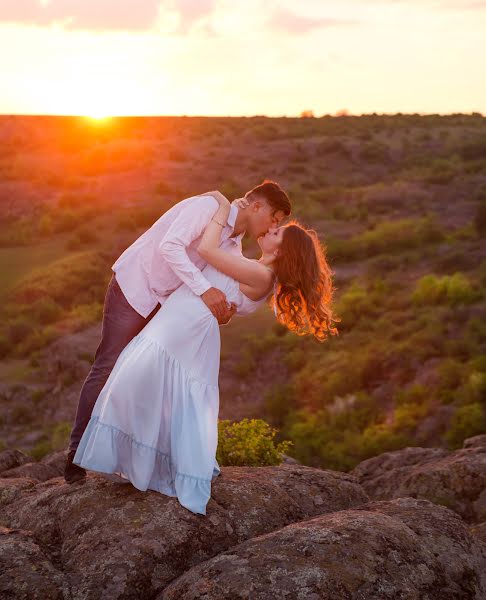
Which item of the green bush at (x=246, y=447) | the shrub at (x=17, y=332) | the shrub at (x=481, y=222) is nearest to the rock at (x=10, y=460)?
the green bush at (x=246, y=447)

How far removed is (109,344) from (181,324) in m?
0.56

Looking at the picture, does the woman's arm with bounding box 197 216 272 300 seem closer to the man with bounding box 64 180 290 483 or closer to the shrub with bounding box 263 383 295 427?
the man with bounding box 64 180 290 483

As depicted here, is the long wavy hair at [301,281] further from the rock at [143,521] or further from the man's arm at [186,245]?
the rock at [143,521]

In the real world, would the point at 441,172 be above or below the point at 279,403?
above

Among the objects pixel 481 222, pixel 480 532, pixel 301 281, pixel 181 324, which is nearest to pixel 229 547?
pixel 181 324

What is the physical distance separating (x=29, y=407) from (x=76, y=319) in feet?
15.6

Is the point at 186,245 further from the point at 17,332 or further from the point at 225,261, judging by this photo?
the point at 17,332

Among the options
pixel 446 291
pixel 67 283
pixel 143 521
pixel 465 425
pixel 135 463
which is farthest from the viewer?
pixel 67 283

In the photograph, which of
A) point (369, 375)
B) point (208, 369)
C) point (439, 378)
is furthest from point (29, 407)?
point (208, 369)

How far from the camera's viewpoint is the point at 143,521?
14.1 ft

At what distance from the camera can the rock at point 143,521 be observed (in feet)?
13.2

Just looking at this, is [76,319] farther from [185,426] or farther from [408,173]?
[408,173]

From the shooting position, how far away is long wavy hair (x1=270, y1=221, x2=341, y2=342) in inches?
189

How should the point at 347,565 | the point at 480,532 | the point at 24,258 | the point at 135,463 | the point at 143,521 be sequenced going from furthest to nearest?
1. the point at 24,258
2. the point at 480,532
3. the point at 135,463
4. the point at 143,521
5. the point at 347,565
